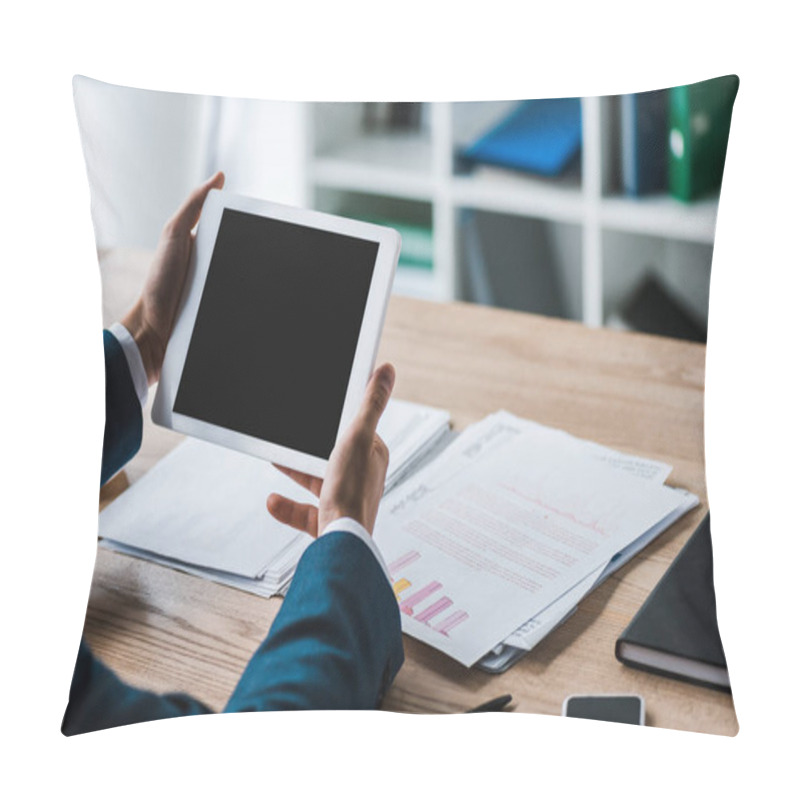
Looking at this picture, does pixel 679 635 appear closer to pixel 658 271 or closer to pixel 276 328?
pixel 658 271

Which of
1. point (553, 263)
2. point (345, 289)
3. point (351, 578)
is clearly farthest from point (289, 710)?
point (553, 263)

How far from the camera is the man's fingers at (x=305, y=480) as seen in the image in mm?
1357

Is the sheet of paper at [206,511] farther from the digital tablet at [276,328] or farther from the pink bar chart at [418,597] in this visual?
the pink bar chart at [418,597]

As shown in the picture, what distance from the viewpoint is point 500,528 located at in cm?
135

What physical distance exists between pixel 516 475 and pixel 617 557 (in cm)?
13

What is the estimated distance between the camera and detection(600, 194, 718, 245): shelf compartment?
4.53 feet

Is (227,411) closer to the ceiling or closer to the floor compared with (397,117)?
closer to the floor

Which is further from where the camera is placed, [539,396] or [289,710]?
[539,396]

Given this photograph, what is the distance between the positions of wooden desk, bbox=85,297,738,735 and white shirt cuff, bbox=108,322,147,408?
0.17ft

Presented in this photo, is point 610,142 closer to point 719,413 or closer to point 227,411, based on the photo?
point 719,413

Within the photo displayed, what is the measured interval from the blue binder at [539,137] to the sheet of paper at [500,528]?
0.27m

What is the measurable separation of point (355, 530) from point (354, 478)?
0.05m

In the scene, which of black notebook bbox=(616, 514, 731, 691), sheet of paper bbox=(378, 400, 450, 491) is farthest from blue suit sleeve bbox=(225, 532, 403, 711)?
black notebook bbox=(616, 514, 731, 691)

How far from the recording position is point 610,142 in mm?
1380
